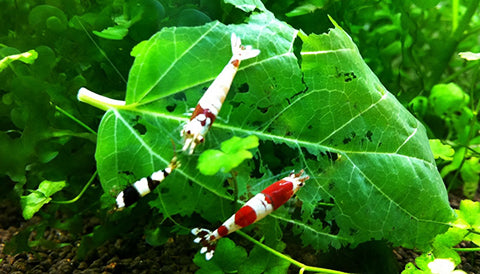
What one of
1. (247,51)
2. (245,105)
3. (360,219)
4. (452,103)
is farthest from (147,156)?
(452,103)

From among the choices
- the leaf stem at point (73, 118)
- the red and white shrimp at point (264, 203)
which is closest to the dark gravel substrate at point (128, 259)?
the red and white shrimp at point (264, 203)

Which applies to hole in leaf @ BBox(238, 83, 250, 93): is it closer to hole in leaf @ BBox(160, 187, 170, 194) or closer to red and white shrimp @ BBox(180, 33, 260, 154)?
red and white shrimp @ BBox(180, 33, 260, 154)

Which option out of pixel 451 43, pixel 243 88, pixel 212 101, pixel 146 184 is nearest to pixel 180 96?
pixel 212 101

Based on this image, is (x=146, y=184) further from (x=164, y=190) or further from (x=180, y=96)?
(x=180, y=96)

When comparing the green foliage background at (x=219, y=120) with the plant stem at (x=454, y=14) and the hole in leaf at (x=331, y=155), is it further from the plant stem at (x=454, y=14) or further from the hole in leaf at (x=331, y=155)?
the plant stem at (x=454, y=14)

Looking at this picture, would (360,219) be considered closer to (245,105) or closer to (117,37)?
(245,105)

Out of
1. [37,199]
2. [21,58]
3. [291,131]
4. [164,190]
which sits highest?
[21,58]
